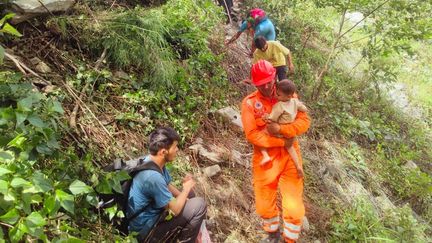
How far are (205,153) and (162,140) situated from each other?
171 cm

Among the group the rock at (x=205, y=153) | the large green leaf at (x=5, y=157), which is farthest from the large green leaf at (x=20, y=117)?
the rock at (x=205, y=153)

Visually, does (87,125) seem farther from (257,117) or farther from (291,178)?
(291,178)

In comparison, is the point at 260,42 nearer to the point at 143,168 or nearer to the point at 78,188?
the point at 143,168

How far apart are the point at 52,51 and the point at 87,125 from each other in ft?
3.84

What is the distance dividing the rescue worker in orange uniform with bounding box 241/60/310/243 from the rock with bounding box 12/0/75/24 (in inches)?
97.4

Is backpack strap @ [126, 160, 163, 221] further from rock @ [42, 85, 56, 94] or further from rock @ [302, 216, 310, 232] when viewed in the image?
rock @ [302, 216, 310, 232]

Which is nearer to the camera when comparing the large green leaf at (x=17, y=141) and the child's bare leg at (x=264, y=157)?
the large green leaf at (x=17, y=141)

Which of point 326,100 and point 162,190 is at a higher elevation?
point 162,190

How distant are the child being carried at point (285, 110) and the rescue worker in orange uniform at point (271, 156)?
0.16ft

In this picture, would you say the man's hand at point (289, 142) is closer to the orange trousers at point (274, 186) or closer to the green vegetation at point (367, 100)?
the orange trousers at point (274, 186)

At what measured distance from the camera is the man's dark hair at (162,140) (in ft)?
9.62

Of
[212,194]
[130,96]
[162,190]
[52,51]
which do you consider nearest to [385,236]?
[212,194]

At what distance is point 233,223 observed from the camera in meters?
4.04

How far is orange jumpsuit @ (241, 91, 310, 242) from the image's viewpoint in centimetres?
342
